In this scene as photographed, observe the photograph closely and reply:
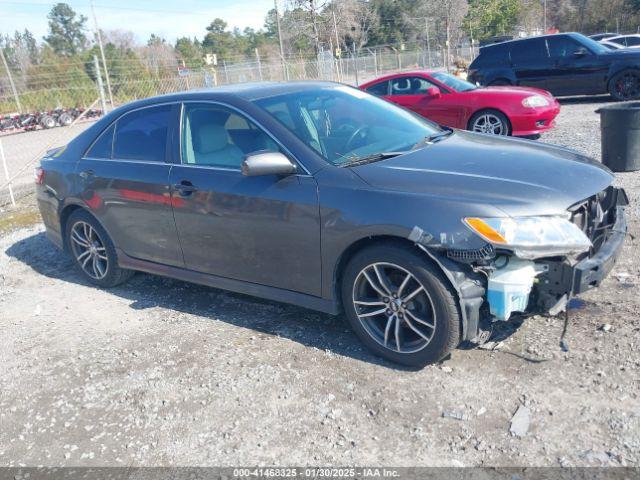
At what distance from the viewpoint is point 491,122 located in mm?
10180

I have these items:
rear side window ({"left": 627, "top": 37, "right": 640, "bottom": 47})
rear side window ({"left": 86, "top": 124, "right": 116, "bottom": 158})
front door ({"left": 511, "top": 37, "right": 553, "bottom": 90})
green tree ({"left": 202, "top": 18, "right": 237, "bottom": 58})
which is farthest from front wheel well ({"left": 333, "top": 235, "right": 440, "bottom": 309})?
green tree ({"left": 202, "top": 18, "right": 237, "bottom": 58})

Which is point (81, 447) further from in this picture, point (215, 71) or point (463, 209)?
point (215, 71)

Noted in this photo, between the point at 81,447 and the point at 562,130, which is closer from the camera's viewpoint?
the point at 81,447

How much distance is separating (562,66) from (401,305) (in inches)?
518

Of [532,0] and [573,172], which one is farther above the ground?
[532,0]

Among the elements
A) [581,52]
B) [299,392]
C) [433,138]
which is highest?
[581,52]

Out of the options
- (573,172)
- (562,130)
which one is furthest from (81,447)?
(562,130)

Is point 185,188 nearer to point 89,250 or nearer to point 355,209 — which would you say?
point 355,209

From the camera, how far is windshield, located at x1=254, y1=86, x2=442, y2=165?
4004 mm

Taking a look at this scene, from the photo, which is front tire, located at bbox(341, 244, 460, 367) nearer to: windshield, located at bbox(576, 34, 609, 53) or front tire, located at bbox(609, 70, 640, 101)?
front tire, located at bbox(609, 70, 640, 101)

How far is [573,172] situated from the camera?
3637mm

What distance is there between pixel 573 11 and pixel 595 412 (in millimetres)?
53181

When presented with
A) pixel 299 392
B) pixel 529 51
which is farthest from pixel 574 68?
pixel 299 392

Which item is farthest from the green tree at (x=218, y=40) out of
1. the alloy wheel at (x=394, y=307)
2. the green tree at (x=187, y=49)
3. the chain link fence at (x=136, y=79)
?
the alloy wheel at (x=394, y=307)
